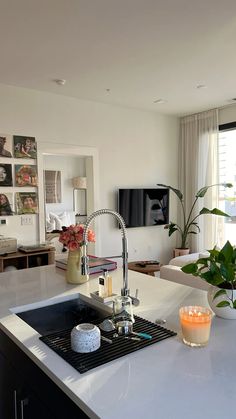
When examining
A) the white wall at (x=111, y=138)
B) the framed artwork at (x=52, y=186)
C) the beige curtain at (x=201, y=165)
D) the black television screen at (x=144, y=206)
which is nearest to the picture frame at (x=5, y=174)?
the white wall at (x=111, y=138)

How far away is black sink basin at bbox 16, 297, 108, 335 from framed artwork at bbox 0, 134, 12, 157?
2.96 m

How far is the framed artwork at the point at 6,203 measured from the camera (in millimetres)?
4078

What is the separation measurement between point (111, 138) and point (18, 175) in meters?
1.66

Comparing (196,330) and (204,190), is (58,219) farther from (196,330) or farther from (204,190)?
(196,330)

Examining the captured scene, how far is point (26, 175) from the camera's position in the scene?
4262mm

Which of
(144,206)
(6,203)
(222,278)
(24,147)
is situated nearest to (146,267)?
(144,206)

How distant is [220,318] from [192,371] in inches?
17.5

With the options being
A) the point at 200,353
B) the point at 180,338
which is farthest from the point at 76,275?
the point at 200,353

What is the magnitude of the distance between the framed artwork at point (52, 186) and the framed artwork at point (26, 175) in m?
2.94

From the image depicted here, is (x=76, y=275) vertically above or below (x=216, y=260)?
below

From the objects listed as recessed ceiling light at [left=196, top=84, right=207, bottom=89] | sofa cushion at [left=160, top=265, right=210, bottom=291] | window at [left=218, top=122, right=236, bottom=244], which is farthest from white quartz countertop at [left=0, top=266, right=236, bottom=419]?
window at [left=218, top=122, right=236, bottom=244]

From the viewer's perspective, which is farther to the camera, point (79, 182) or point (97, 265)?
point (79, 182)

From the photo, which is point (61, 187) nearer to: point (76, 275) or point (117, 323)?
point (76, 275)

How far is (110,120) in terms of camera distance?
5102mm
